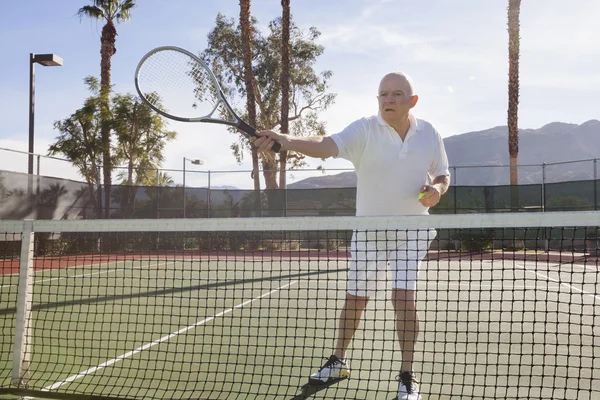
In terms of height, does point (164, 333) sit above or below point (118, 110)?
below

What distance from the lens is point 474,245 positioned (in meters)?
17.6

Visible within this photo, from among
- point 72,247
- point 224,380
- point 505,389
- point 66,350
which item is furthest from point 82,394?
A: point 72,247

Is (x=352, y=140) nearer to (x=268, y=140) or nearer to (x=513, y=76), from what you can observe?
(x=268, y=140)

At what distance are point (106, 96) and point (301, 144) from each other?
19070 millimetres

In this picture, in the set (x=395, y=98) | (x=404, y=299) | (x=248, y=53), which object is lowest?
(x=404, y=299)

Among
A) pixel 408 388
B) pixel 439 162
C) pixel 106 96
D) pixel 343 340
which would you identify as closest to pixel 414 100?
pixel 439 162

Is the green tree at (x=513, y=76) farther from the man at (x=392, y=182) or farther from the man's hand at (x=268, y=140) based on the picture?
the man's hand at (x=268, y=140)

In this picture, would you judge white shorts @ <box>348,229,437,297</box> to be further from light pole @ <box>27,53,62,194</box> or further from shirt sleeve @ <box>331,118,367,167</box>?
light pole @ <box>27,53,62,194</box>

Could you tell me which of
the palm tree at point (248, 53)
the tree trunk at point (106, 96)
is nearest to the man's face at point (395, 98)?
the tree trunk at point (106, 96)

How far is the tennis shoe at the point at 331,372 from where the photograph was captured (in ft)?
11.5

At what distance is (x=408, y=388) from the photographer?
3189mm

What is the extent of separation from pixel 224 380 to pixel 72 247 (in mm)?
13034

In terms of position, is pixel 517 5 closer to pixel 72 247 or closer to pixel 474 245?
pixel 474 245

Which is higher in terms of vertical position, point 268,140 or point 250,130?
point 250,130
